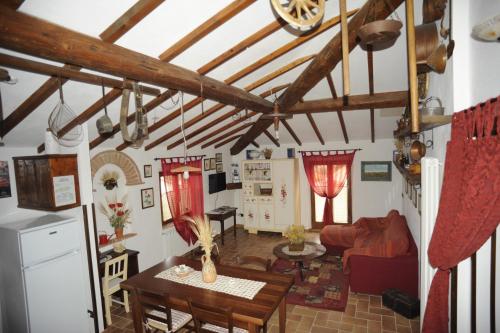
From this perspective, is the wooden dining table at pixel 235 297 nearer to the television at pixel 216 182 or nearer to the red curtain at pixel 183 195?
the red curtain at pixel 183 195

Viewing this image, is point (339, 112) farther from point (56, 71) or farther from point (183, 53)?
point (56, 71)

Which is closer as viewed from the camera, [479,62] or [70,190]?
[479,62]

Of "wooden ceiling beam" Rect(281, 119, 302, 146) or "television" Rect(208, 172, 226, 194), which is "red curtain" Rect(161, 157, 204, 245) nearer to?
"television" Rect(208, 172, 226, 194)

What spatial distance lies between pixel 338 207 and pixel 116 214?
5519 millimetres

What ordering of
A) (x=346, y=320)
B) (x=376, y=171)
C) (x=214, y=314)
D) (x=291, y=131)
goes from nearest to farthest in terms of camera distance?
(x=214, y=314) → (x=346, y=320) → (x=291, y=131) → (x=376, y=171)

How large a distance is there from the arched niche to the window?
4.70 m

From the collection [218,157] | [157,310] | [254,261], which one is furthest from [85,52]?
[218,157]

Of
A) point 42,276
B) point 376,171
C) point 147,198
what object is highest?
point 376,171

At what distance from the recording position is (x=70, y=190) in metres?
3.61

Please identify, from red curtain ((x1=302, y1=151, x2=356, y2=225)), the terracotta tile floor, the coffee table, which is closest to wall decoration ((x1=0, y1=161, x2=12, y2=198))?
the terracotta tile floor

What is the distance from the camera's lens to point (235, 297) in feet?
8.75

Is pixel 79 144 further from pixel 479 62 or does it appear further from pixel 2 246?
pixel 479 62

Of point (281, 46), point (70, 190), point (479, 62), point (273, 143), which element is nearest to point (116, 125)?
point (70, 190)

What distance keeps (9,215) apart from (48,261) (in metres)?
0.92
